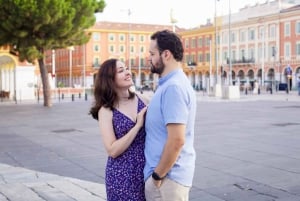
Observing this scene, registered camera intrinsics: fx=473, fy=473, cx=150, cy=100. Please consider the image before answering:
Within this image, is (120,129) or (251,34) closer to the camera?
(120,129)

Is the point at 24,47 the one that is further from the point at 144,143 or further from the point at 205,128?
the point at 144,143

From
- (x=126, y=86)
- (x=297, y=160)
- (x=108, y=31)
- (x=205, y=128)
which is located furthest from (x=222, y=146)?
(x=108, y=31)

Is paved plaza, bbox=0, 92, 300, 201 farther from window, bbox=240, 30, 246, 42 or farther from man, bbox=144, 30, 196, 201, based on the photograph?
window, bbox=240, 30, 246, 42

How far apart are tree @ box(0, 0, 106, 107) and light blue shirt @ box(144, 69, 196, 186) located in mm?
23136

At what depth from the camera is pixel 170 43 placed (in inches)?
113

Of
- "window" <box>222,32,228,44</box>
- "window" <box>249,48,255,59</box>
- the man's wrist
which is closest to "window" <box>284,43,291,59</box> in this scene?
"window" <box>249,48,255,59</box>

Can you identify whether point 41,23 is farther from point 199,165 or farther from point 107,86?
point 107,86

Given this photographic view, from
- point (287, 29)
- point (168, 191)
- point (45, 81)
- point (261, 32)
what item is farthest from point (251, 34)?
point (168, 191)

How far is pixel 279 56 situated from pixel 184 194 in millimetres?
72136

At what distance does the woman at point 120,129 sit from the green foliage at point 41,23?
74.5ft

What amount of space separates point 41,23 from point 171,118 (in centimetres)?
2384

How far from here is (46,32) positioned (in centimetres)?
2672

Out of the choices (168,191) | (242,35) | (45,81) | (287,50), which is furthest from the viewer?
(242,35)

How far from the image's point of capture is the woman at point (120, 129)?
3098 mm
